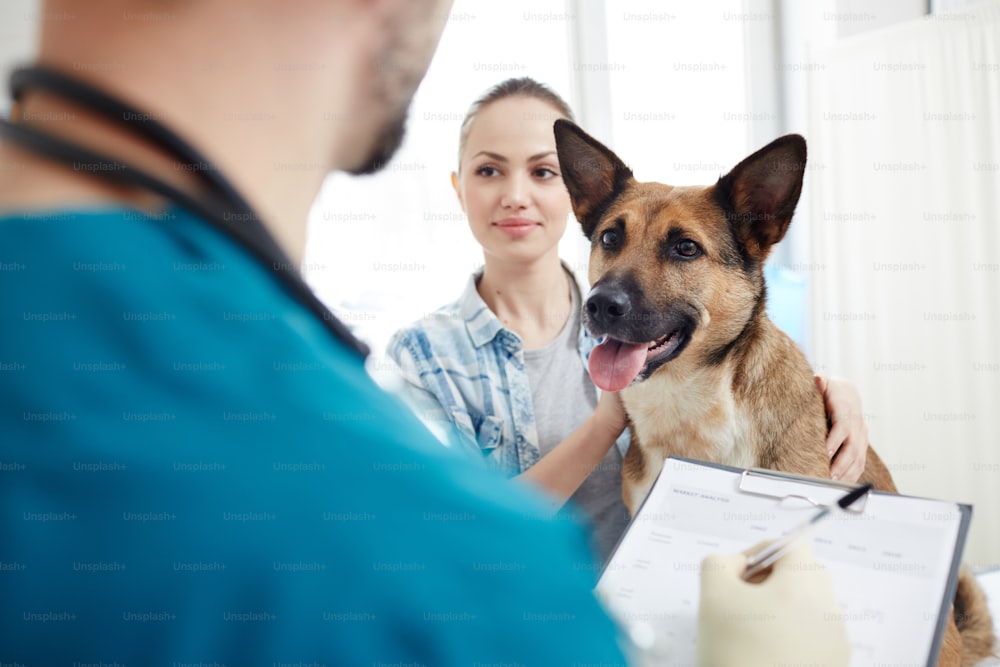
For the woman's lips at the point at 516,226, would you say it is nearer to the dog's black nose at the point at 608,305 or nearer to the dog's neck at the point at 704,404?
the dog's black nose at the point at 608,305

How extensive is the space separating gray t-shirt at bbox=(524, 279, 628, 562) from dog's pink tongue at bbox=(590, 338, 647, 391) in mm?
381

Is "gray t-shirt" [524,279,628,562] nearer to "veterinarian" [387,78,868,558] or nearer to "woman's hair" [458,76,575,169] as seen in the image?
"veterinarian" [387,78,868,558]

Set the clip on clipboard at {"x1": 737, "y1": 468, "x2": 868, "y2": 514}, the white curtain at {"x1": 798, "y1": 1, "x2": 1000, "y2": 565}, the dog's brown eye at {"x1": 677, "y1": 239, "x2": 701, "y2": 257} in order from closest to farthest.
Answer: the clip on clipboard at {"x1": 737, "y1": 468, "x2": 868, "y2": 514}
the dog's brown eye at {"x1": 677, "y1": 239, "x2": 701, "y2": 257}
the white curtain at {"x1": 798, "y1": 1, "x2": 1000, "y2": 565}

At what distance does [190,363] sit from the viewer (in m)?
0.28

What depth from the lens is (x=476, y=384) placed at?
1620 mm

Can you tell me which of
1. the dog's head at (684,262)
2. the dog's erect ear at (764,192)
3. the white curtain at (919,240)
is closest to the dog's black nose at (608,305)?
the dog's head at (684,262)

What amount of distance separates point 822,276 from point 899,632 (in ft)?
7.73

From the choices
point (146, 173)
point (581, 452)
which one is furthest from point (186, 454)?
point (581, 452)

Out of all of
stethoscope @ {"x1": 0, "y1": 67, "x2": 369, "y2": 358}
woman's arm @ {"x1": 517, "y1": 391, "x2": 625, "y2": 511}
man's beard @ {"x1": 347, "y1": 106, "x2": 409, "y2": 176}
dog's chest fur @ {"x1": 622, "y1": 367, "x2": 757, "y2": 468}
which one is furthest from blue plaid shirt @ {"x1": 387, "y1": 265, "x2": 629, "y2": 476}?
stethoscope @ {"x1": 0, "y1": 67, "x2": 369, "y2": 358}

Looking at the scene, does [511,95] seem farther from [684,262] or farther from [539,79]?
[539,79]

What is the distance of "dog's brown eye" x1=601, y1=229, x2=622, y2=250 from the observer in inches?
57.7

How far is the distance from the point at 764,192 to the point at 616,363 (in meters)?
0.49

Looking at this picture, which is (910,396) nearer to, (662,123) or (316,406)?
(662,123)

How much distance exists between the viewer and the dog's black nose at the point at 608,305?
1.27 meters
